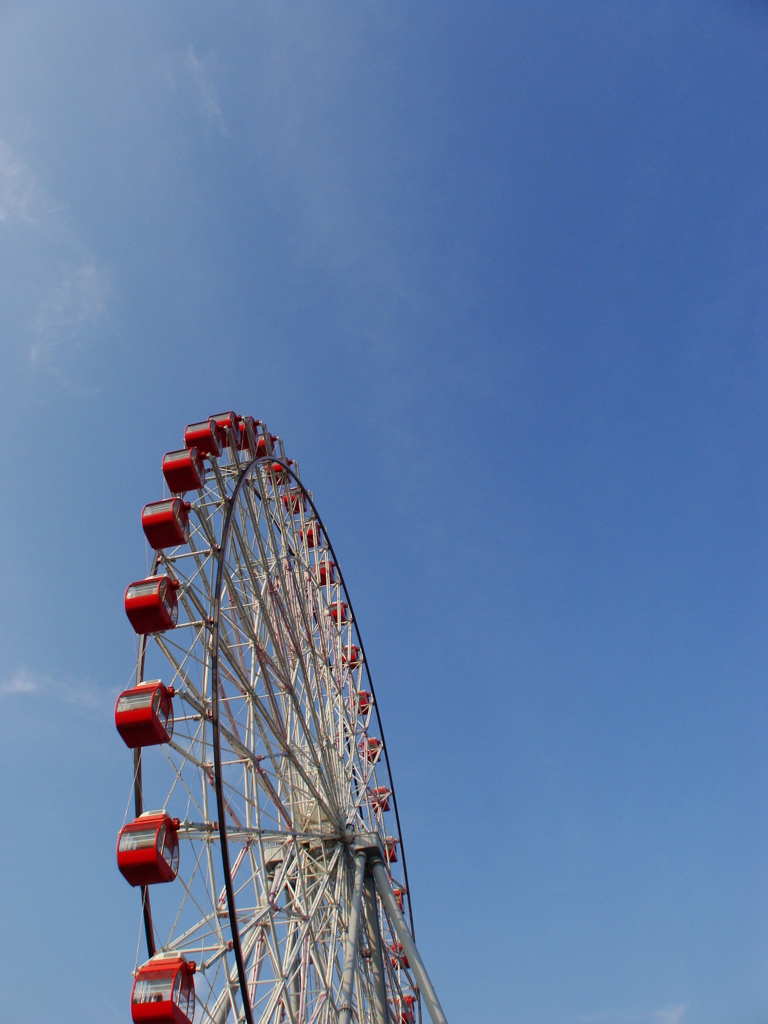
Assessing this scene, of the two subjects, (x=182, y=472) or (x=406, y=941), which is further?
(x=406, y=941)

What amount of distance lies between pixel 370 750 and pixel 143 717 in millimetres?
11553

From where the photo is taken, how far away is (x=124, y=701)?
1195cm

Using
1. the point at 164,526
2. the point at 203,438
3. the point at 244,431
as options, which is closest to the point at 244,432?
the point at 244,431

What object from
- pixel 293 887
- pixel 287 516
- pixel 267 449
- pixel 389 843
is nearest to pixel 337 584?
pixel 287 516

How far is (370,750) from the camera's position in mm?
21891

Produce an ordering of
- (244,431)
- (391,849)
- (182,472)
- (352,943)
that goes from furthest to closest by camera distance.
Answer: (391,849)
(244,431)
(182,472)
(352,943)

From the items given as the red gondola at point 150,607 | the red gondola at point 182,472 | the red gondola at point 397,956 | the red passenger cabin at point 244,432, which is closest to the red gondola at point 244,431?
the red passenger cabin at point 244,432

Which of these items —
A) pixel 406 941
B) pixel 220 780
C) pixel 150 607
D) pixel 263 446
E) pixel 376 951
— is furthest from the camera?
pixel 263 446

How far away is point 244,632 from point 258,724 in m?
1.95

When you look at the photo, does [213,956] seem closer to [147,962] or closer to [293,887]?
[147,962]

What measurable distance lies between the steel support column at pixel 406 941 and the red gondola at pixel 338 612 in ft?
25.1

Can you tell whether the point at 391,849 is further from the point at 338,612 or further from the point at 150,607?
the point at 150,607

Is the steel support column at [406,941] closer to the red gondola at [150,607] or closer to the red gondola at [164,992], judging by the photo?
the red gondola at [164,992]

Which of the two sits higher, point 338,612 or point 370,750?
point 338,612
